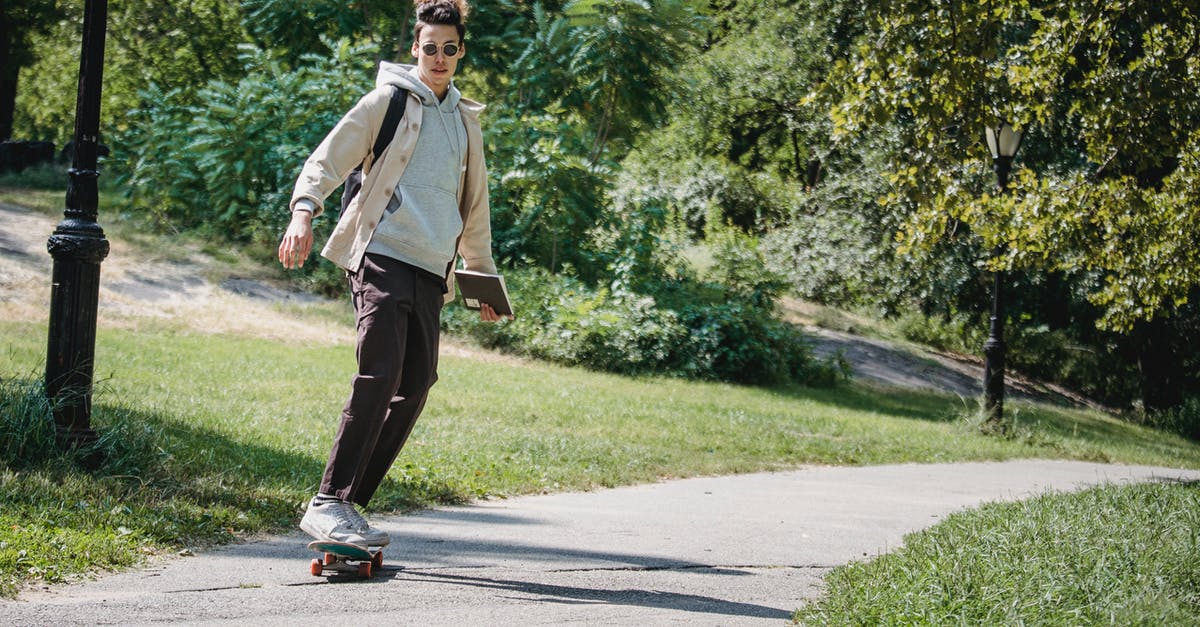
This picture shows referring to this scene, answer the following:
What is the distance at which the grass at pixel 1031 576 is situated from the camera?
3.73 metres

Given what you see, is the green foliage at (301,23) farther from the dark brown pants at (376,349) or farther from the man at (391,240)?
the dark brown pants at (376,349)

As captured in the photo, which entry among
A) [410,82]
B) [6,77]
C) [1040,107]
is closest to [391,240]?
[410,82]

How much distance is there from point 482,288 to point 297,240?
998 mm

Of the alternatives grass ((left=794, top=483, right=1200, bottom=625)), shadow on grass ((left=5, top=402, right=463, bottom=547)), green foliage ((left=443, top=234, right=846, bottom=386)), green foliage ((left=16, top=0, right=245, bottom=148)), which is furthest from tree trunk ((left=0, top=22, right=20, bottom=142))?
grass ((left=794, top=483, right=1200, bottom=625))

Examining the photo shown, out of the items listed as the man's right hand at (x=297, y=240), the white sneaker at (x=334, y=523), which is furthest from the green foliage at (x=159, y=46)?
the white sneaker at (x=334, y=523)

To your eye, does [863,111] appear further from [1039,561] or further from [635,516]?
[1039,561]

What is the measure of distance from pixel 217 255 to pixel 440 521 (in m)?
14.0

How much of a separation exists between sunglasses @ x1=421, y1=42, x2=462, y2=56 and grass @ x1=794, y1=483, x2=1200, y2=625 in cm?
259

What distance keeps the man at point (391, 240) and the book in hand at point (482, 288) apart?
22cm

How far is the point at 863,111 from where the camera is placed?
9.60 m

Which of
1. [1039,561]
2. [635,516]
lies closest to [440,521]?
[635,516]

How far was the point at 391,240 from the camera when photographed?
439cm

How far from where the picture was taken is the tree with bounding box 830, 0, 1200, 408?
9.21 m

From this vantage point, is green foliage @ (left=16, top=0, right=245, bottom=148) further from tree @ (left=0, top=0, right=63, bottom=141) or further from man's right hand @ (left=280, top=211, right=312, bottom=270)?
man's right hand @ (left=280, top=211, right=312, bottom=270)
